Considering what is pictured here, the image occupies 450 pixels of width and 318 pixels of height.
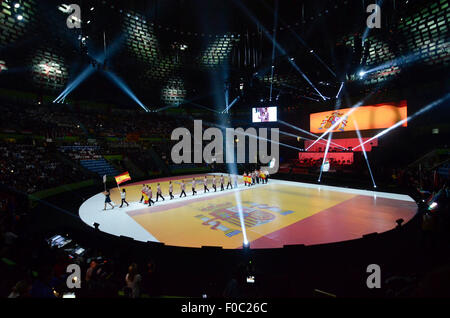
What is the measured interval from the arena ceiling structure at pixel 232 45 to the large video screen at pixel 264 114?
3.56 feet

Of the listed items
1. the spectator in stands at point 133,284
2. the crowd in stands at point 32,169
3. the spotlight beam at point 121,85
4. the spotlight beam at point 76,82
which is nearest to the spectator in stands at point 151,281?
the spectator in stands at point 133,284

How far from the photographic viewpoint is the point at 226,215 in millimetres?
9859

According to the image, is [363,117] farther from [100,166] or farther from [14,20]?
[14,20]

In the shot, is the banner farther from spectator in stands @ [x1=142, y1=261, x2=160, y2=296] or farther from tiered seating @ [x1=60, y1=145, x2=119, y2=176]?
tiered seating @ [x1=60, y1=145, x2=119, y2=176]

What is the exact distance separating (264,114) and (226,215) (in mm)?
15887

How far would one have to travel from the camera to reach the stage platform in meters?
7.33

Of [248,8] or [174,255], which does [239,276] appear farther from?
[248,8]

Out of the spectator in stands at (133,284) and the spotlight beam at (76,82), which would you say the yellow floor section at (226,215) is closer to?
the spectator in stands at (133,284)

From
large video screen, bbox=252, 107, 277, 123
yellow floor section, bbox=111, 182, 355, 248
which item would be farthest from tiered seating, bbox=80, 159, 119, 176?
large video screen, bbox=252, 107, 277, 123

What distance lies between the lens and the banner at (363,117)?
63.7ft

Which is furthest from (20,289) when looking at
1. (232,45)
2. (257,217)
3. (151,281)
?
(232,45)

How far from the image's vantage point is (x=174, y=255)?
509 cm
